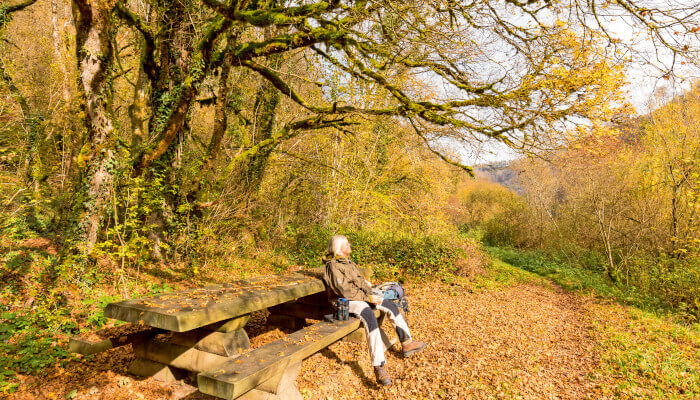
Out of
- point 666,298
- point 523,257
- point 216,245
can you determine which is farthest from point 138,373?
point 523,257

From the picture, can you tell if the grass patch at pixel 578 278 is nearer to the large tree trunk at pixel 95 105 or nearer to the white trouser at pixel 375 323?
the white trouser at pixel 375 323

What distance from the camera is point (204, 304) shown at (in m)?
3.06

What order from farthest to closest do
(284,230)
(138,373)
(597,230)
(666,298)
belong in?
(597,230), (284,230), (666,298), (138,373)

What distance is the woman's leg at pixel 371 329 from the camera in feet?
12.0

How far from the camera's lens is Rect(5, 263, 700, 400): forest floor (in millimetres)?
3494

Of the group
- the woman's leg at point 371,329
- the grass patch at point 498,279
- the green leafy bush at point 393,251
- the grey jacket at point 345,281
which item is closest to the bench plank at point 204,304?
the grey jacket at point 345,281

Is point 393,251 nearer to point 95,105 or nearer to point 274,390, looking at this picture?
point 274,390

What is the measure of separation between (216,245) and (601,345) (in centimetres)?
751

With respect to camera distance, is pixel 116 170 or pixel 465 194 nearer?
pixel 116 170

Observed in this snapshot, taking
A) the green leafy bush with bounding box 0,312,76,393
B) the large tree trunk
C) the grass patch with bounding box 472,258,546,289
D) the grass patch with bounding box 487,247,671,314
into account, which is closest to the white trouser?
the green leafy bush with bounding box 0,312,76,393

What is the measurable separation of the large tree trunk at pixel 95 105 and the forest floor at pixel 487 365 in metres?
2.18

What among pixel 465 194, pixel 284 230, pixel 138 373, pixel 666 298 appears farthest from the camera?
pixel 465 194

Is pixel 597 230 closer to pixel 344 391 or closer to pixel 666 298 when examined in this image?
pixel 666 298

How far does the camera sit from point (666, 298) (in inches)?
310
